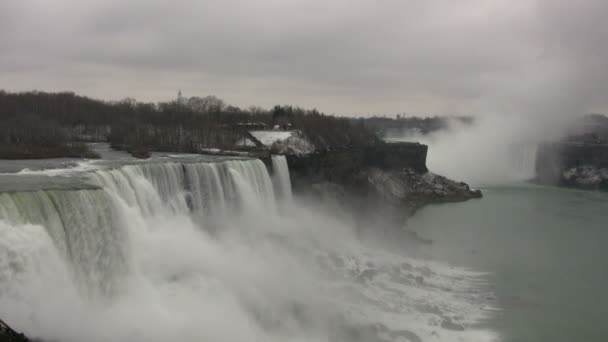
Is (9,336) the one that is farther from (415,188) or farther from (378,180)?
(415,188)

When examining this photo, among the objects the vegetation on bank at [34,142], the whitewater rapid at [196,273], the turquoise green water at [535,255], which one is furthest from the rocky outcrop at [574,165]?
the vegetation on bank at [34,142]

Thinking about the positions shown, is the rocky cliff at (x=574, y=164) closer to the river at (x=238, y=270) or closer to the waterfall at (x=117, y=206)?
the river at (x=238, y=270)

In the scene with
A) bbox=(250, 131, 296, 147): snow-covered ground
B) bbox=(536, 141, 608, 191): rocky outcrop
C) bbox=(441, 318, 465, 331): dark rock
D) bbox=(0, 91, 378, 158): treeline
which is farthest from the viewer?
bbox=(536, 141, 608, 191): rocky outcrop

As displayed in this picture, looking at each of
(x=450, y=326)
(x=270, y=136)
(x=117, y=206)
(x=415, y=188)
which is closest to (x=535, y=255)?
(x=450, y=326)

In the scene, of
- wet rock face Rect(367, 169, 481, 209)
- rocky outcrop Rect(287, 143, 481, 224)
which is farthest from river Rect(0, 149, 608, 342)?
wet rock face Rect(367, 169, 481, 209)

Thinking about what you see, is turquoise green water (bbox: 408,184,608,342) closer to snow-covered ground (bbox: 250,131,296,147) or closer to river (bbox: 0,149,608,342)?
river (bbox: 0,149,608,342)

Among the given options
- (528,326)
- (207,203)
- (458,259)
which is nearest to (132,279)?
(207,203)

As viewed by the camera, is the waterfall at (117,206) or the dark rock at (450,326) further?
the dark rock at (450,326)
